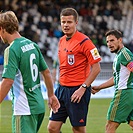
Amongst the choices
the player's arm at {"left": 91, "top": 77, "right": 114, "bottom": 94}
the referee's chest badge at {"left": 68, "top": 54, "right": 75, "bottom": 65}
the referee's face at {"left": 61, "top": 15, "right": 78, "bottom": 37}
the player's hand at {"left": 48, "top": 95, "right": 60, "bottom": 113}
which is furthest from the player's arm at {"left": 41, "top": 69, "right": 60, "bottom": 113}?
the player's arm at {"left": 91, "top": 77, "right": 114, "bottom": 94}

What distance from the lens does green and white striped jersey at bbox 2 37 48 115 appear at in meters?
5.72

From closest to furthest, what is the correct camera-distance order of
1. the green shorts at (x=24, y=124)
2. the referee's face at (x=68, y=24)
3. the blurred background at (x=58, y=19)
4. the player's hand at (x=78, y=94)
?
A: the green shorts at (x=24, y=124)
the player's hand at (x=78, y=94)
the referee's face at (x=68, y=24)
the blurred background at (x=58, y=19)

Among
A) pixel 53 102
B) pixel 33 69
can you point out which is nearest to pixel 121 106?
pixel 53 102

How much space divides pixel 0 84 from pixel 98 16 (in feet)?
74.7

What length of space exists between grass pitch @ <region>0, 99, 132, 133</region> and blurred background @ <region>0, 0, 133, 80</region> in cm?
724

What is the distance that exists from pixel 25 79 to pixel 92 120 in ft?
24.6

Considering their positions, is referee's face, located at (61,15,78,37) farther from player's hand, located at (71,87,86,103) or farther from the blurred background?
the blurred background

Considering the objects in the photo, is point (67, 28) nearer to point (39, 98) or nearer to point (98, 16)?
point (39, 98)

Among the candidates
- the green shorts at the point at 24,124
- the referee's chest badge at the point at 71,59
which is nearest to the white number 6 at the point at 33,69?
the green shorts at the point at 24,124

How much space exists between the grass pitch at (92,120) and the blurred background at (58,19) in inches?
285

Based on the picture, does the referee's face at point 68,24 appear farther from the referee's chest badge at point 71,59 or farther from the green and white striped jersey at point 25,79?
the green and white striped jersey at point 25,79

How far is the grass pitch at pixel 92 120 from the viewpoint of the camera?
1129cm

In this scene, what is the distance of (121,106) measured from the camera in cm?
840

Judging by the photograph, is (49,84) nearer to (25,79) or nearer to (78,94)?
(25,79)
